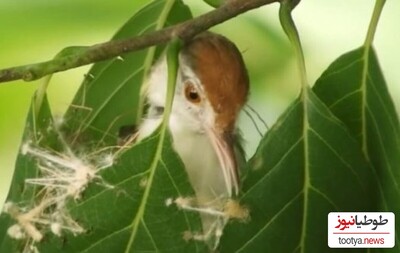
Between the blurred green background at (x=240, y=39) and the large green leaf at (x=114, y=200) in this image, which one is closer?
the large green leaf at (x=114, y=200)

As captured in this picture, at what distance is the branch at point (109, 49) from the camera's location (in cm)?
65

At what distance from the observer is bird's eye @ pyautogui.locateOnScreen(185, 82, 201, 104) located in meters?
0.78

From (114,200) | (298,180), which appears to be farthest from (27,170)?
(298,180)

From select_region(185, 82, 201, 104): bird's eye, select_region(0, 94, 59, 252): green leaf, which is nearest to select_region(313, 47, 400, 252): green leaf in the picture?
select_region(185, 82, 201, 104): bird's eye

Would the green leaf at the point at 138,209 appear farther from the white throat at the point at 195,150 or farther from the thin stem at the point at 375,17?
the thin stem at the point at 375,17

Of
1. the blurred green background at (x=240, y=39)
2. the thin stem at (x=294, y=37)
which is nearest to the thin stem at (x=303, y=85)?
the thin stem at (x=294, y=37)

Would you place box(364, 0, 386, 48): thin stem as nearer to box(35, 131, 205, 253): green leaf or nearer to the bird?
the bird

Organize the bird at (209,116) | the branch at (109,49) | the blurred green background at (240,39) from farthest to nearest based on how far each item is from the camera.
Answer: the blurred green background at (240,39) → the bird at (209,116) → the branch at (109,49)

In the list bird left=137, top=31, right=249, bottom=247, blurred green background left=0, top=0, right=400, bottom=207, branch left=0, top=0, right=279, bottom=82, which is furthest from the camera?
blurred green background left=0, top=0, right=400, bottom=207

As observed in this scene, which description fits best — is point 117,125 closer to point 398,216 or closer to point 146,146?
point 146,146

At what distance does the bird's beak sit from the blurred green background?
124 millimetres

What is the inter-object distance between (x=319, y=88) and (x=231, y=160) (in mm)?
104

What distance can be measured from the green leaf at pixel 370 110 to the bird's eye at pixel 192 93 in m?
0.11

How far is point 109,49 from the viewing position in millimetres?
657
